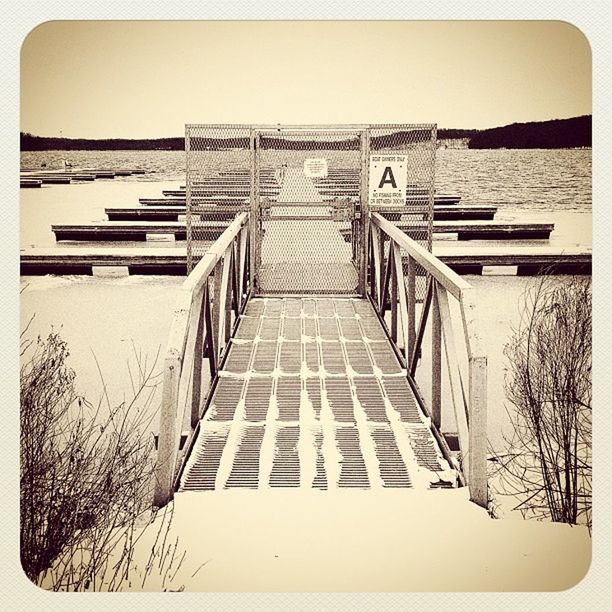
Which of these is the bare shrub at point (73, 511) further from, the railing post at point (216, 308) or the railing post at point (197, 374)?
the railing post at point (216, 308)

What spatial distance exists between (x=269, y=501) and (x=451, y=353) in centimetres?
87

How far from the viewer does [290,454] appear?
10.9 ft

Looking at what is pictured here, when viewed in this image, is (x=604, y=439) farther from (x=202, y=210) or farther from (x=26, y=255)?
(x=26, y=255)

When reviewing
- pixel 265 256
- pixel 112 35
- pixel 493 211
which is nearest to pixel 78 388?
pixel 112 35

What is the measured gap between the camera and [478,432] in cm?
283

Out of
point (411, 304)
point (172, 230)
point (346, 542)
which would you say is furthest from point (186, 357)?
point (172, 230)

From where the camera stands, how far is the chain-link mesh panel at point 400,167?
570 centimetres

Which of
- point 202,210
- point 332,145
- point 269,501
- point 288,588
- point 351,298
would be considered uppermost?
point 332,145

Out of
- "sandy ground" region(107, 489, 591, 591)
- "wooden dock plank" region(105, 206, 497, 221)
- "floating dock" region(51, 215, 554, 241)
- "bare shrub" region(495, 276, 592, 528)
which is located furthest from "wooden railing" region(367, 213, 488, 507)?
"wooden dock plank" region(105, 206, 497, 221)

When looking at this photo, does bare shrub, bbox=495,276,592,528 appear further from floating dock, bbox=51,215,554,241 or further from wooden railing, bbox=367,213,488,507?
floating dock, bbox=51,215,554,241

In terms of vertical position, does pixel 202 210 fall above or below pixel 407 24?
below

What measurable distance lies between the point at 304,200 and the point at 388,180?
70 cm

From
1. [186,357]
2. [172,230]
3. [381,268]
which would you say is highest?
[172,230]

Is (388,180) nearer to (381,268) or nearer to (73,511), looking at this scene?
(381,268)
